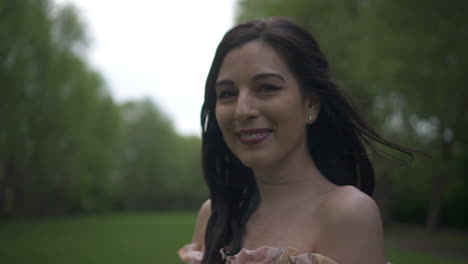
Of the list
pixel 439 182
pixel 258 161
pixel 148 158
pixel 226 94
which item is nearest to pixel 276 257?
pixel 258 161

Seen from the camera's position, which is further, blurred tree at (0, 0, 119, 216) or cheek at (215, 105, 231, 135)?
blurred tree at (0, 0, 119, 216)

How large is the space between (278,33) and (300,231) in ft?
2.79

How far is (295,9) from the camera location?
691 inches

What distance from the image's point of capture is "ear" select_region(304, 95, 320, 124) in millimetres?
2005

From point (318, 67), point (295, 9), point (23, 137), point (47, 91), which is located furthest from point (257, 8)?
point (318, 67)

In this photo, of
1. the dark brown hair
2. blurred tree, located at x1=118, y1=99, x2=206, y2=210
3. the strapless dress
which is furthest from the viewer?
blurred tree, located at x1=118, y1=99, x2=206, y2=210

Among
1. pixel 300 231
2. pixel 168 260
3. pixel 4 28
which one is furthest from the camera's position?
pixel 4 28

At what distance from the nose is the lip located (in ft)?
0.20

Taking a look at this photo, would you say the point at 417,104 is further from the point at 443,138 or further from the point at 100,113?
the point at 100,113

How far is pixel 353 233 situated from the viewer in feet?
5.42

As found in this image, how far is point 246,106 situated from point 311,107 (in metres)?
0.34

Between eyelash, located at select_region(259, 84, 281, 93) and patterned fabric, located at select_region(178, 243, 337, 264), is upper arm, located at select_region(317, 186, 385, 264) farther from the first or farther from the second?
eyelash, located at select_region(259, 84, 281, 93)

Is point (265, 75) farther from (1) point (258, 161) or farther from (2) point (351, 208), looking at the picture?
(2) point (351, 208)

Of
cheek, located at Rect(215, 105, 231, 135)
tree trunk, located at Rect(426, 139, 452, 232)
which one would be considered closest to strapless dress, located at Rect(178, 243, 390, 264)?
cheek, located at Rect(215, 105, 231, 135)
